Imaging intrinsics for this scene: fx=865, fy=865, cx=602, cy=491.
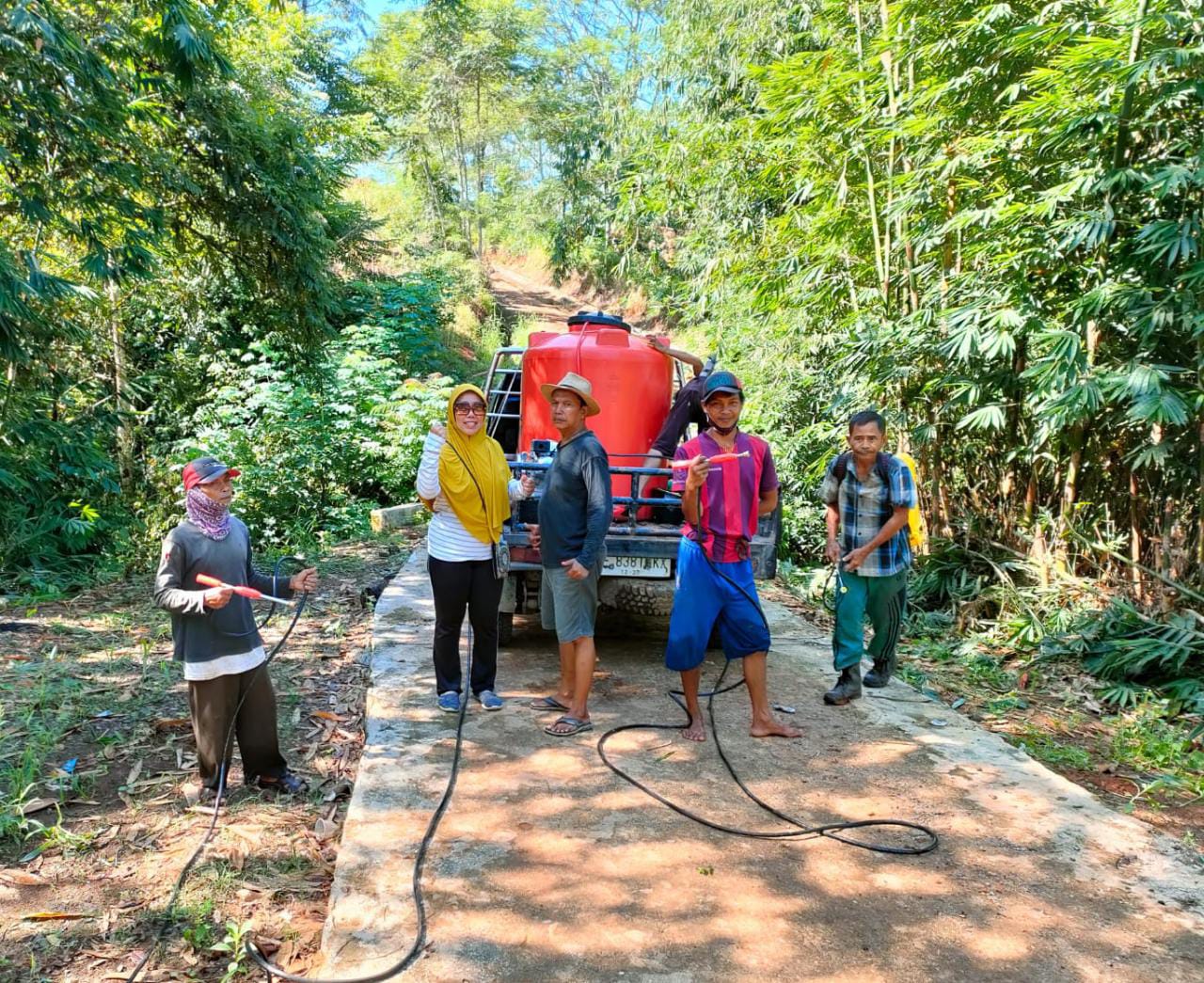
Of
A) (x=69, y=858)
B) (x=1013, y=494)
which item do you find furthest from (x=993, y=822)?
(x=1013, y=494)

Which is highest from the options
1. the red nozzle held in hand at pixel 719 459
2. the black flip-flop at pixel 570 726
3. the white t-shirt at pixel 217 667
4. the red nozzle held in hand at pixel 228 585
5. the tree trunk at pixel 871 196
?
the tree trunk at pixel 871 196

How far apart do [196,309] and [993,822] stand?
13653 millimetres

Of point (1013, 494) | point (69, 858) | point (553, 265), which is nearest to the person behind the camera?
point (69, 858)

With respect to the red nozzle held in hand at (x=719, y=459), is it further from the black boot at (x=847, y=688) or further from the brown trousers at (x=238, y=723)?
the brown trousers at (x=238, y=723)

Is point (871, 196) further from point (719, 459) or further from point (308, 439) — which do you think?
point (308, 439)

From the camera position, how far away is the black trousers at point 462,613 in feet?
15.1

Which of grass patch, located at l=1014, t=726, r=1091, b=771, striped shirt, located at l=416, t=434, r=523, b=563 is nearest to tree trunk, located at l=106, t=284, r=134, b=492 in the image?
striped shirt, located at l=416, t=434, r=523, b=563

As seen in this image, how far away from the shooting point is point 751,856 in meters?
3.23

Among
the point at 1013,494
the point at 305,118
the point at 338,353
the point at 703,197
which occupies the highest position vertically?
the point at 305,118

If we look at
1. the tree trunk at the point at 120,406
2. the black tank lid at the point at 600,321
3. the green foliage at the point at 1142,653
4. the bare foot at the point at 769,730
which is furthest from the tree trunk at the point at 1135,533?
the tree trunk at the point at 120,406

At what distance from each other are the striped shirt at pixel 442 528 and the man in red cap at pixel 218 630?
3.08 feet

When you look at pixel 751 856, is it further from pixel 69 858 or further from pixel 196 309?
pixel 196 309

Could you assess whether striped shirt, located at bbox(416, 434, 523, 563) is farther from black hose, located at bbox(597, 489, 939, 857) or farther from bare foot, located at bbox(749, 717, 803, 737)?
bare foot, located at bbox(749, 717, 803, 737)

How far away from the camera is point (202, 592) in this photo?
11.0 ft
